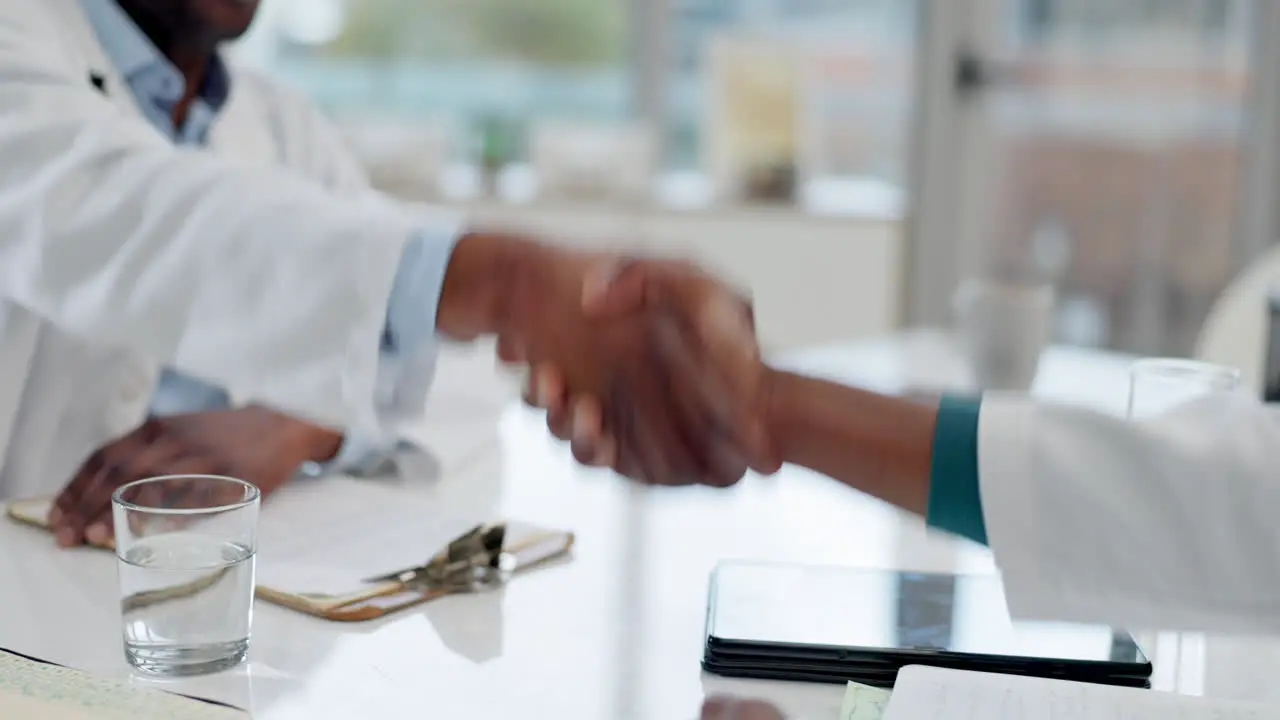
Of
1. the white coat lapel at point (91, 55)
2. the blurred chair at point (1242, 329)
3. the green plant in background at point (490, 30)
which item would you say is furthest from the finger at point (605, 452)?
the green plant in background at point (490, 30)

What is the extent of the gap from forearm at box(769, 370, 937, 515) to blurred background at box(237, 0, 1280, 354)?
2.37 m

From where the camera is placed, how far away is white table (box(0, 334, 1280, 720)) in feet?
2.61

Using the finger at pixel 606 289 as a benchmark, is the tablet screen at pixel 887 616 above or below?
below

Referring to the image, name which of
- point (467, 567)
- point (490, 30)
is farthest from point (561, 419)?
point (490, 30)

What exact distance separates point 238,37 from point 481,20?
235cm

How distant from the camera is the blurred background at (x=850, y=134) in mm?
3371

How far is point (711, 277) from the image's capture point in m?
0.99

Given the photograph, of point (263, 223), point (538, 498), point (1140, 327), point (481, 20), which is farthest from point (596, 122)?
point (263, 223)

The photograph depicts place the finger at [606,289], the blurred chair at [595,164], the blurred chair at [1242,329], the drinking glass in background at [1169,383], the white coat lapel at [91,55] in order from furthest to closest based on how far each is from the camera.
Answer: the blurred chair at [595,164], the blurred chair at [1242,329], the white coat lapel at [91,55], the drinking glass in background at [1169,383], the finger at [606,289]

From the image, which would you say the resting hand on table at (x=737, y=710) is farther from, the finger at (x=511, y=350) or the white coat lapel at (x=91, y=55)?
the white coat lapel at (x=91, y=55)

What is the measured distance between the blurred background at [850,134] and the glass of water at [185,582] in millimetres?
2576

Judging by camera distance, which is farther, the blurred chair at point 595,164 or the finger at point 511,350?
the blurred chair at point 595,164

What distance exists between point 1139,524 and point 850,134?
289cm

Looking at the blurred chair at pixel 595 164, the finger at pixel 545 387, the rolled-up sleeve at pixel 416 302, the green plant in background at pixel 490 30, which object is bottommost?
the blurred chair at pixel 595 164
